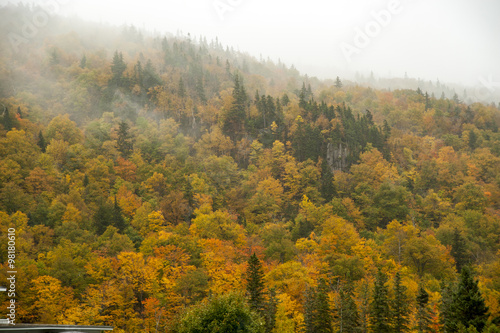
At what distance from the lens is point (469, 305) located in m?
28.5

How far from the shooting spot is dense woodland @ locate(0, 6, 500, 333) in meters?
37.2

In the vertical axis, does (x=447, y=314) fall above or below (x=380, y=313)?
above

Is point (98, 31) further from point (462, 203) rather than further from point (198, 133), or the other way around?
point (462, 203)

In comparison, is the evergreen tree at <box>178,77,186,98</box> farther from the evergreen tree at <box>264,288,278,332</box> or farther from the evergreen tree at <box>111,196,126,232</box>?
the evergreen tree at <box>264,288,278,332</box>

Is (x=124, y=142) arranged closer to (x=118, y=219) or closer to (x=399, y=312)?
(x=118, y=219)

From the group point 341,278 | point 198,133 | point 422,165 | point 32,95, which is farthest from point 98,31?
point 341,278

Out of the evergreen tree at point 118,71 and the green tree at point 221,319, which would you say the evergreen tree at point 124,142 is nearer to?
the evergreen tree at point 118,71

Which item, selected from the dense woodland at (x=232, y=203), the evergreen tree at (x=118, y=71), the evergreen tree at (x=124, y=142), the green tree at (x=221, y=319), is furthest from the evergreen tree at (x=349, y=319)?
the evergreen tree at (x=118, y=71)

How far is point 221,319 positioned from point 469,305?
21.2 metres

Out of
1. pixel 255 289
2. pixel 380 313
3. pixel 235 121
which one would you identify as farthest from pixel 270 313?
pixel 235 121

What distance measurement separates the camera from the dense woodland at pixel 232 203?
37219 millimetres

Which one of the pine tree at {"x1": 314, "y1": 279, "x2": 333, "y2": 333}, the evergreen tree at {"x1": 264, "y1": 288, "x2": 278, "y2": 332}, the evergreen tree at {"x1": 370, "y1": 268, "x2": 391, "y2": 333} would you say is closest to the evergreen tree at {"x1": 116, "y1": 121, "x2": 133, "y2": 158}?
the evergreen tree at {"x1": 264, "y1": 288, "x2": 278, "y2": 332}

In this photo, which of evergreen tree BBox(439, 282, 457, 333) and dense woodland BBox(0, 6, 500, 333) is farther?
dense woodland BBox(0, 6, 500, 333)

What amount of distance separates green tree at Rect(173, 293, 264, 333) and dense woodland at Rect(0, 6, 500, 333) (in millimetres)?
126
